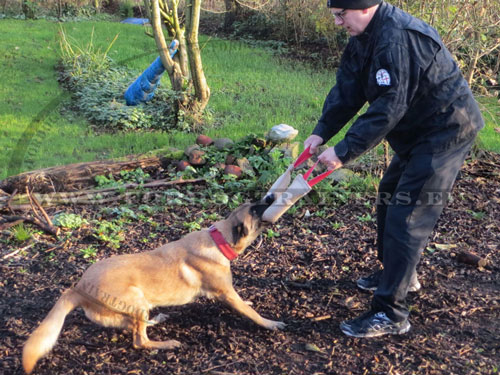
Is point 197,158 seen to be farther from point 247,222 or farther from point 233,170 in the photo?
point 247,222

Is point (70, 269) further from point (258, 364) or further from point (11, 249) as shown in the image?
point (258, 364)

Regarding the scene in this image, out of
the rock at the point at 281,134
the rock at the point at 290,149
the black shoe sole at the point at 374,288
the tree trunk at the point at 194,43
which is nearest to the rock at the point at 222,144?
the rock at the point at 281,134

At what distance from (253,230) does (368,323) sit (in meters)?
1.11

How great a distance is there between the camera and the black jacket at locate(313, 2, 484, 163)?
3.29m

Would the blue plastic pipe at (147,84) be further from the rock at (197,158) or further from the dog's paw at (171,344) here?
the dog's paw at (171,344)

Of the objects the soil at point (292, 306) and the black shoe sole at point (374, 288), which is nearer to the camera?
the soil at point (292, 306)

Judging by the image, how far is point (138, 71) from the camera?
12.5 meters

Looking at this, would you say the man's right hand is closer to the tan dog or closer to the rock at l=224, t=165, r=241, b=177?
the tan dog

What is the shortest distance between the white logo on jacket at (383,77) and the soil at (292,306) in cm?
189

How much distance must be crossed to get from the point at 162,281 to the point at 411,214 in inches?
74.1

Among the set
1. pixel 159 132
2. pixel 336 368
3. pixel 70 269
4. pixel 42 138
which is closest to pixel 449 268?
pixel 336 368

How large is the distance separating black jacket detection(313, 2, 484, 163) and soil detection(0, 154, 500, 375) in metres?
1.41

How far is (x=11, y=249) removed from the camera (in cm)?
512

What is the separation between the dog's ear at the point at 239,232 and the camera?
384 cm
